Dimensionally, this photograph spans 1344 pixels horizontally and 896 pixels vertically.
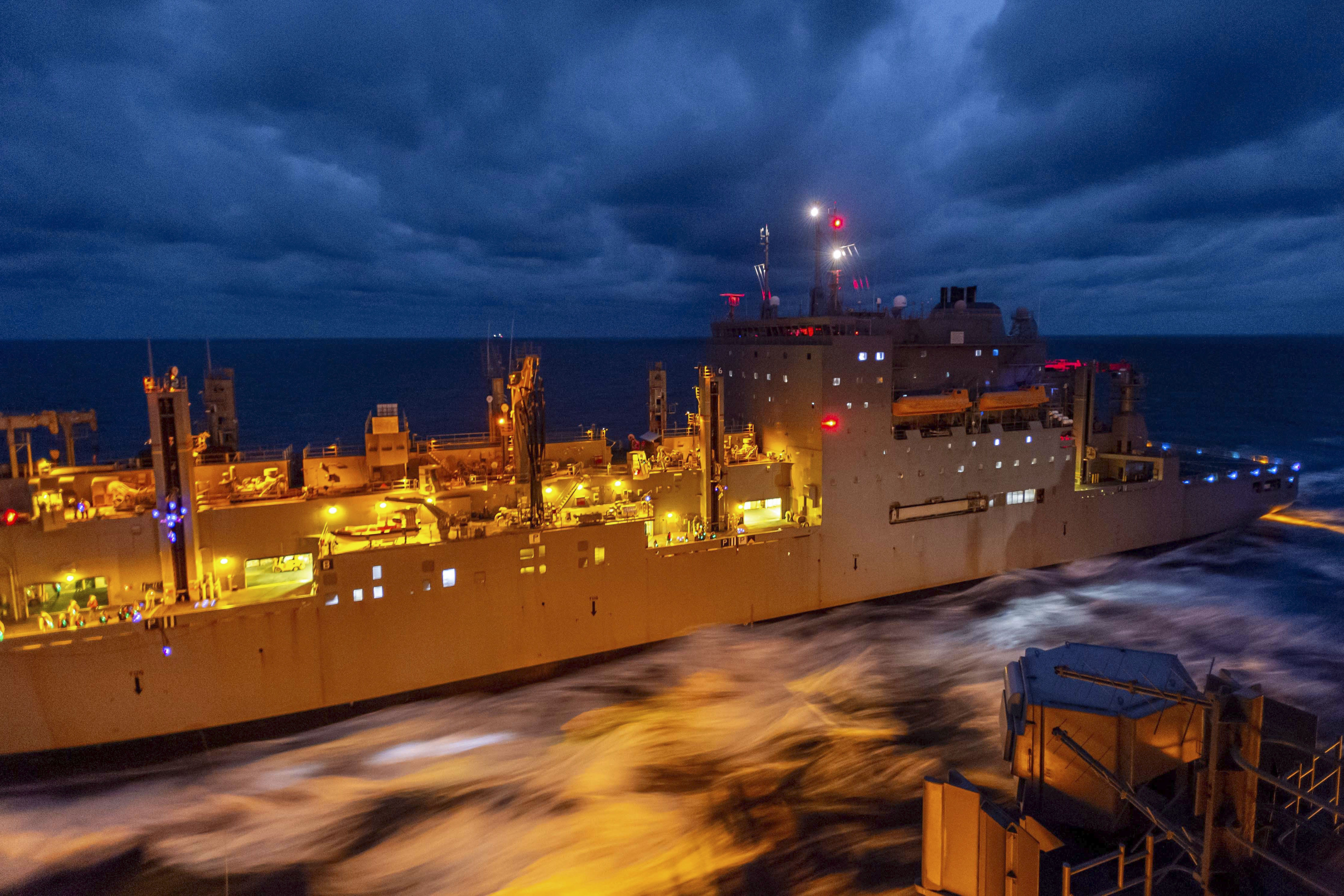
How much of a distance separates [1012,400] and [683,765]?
14925 mm

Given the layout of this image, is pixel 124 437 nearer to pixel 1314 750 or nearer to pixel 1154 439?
pixel 1314 750

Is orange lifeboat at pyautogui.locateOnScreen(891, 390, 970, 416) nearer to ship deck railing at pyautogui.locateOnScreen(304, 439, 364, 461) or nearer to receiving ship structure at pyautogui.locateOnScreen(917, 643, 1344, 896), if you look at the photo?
receiving ship structure at pyautogui.locateOnScreen(917, 643, 1344, 896)

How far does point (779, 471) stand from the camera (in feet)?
66.0

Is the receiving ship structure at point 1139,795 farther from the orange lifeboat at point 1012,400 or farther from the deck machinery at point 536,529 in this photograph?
the orange lifeboat at point 1012,400

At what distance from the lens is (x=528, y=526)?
15961mm

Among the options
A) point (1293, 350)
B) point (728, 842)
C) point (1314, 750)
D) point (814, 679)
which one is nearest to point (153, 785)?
point (728, 842)

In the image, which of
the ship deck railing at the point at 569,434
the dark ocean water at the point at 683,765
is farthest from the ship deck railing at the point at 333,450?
the ship deck railing at the point at 569,434

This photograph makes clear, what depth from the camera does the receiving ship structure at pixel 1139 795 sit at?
18.2 feet

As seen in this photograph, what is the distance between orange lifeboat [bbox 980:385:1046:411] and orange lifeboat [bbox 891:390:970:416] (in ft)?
2.00

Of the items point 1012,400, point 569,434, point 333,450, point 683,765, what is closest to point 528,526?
point 683,765

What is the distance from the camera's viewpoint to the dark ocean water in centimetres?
1106

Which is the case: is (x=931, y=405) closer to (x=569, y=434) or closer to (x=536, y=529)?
(x=536, y=529)

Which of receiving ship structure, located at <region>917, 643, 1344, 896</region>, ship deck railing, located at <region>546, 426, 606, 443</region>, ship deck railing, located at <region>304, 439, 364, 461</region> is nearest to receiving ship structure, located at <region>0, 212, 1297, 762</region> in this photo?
ship deck railing, located at <region>304, 439, 364, 461</region>

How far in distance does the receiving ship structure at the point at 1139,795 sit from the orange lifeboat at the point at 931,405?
32.0 ft
